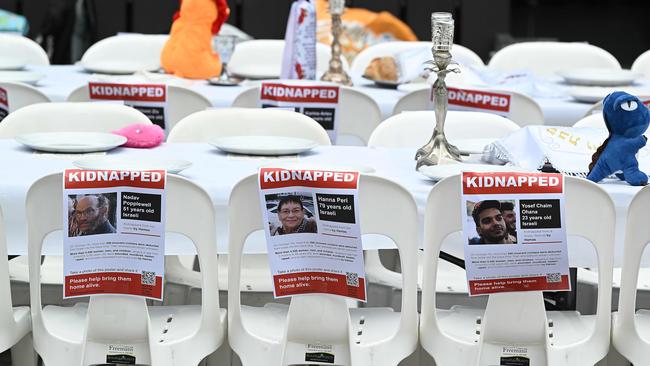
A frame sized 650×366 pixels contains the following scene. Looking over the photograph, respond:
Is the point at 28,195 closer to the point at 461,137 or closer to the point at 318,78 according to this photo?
the point at 461,137

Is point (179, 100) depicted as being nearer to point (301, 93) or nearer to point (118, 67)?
point (301, 93)

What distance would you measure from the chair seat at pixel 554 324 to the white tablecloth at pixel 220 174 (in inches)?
5.7

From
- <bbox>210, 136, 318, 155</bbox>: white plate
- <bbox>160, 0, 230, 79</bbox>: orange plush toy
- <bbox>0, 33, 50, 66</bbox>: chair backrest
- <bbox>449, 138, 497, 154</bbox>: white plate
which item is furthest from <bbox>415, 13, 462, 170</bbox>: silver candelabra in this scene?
<bbox>0, 33, 50, 66</bbox>: chair backrest

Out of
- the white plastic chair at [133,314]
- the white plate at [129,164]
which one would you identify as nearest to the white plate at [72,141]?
the white plate at [129,164]

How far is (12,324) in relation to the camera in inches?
99.4

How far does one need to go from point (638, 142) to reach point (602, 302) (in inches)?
15.9

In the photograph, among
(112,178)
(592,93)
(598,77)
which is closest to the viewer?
(112,178)

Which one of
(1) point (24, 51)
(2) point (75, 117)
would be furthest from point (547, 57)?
(2) point (75, 117)

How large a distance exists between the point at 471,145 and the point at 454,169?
0.42m

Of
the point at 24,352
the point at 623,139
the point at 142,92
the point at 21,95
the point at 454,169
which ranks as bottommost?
the point at 24,352

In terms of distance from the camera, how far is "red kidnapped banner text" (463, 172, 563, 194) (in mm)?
2373

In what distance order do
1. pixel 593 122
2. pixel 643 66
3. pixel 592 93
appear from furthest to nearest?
1. pixel 643 66
2. pixel 592 93
3. pixel 593 122

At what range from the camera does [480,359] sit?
2441mm

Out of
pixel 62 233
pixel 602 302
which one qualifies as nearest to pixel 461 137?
pixel 602 302
